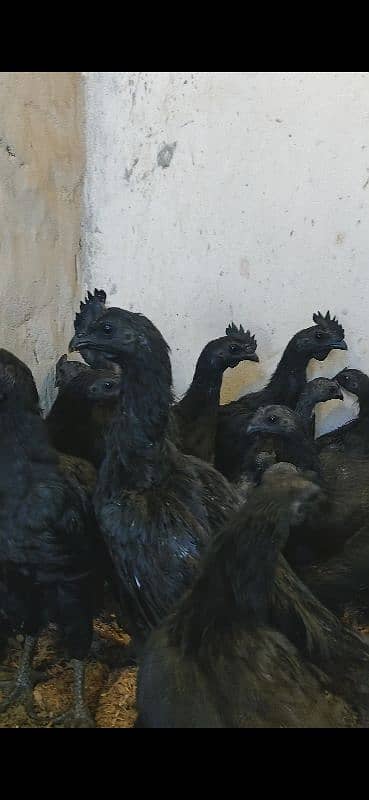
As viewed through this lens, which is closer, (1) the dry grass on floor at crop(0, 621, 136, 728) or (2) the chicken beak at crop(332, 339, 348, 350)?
(1) the dry grass on floor at crop(0, 621, 136, 728)

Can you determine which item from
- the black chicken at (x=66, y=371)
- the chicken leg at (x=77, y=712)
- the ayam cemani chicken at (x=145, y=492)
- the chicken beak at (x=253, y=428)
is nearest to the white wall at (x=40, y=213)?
the black chicken at (x=66, y=371)

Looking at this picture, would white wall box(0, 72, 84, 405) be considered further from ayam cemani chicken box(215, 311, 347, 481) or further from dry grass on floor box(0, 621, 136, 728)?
dry grass on floor box(0, 621, 136, 728)

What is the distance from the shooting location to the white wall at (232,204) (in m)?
2.88

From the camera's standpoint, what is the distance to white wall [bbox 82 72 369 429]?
2877mm

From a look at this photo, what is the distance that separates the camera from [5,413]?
1956mm

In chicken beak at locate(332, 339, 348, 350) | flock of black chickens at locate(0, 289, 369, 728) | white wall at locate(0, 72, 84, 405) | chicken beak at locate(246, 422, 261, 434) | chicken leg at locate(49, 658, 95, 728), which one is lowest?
chicken leg at locate(49, 658, 95, 728)

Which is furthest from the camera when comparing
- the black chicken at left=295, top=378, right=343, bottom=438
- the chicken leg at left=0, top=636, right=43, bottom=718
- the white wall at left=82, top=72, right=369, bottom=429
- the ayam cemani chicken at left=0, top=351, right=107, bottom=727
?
the white wall at left=82, top=72, right=369, bottom=429

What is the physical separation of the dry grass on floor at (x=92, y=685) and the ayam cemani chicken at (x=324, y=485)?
2.10ft

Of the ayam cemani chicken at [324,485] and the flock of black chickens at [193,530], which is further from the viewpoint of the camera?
the ayam cemani chicken at [324,485]

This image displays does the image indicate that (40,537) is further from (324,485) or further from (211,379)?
(211,379)

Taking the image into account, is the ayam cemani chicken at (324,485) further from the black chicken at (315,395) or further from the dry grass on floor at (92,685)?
the dry grass on floor at (92,685)

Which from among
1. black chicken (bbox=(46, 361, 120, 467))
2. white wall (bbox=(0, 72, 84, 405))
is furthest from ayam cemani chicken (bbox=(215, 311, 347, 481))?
white wall (bbox=(0, 72, 84, 405))

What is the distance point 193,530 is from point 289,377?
3.90 feet

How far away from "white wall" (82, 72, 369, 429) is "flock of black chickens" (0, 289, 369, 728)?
24cm
